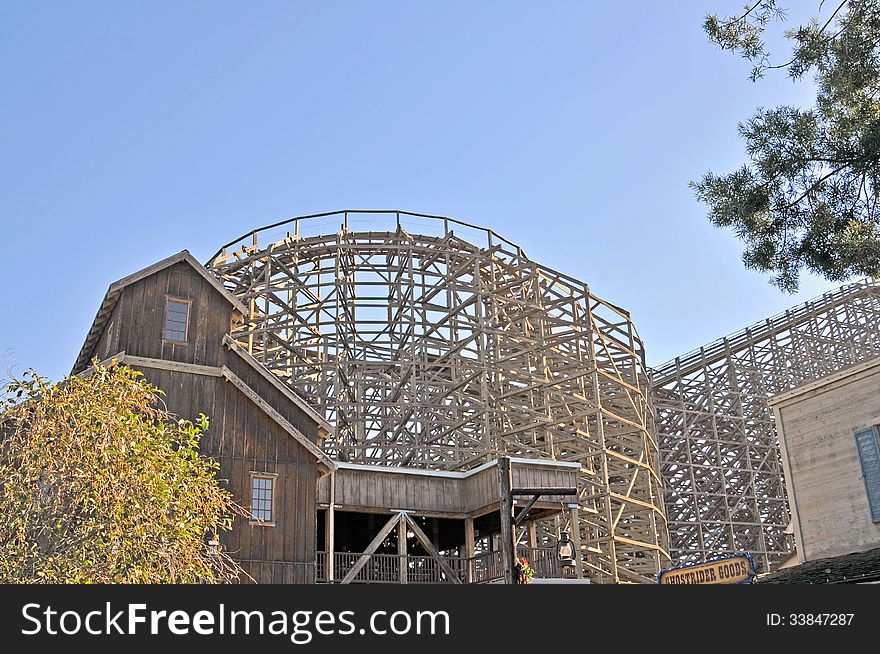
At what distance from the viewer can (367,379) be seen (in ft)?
113

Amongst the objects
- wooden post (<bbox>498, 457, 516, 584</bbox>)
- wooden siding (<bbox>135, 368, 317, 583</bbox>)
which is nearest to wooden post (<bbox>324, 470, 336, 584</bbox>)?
wooden siding (<bbox>135, 368, 317, 583</bbox>)

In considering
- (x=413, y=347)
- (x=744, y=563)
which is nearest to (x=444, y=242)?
(x=413, y=347)

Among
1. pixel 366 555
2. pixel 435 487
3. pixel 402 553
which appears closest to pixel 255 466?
pixel 366 555

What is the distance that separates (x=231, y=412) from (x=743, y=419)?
2514 centimetres

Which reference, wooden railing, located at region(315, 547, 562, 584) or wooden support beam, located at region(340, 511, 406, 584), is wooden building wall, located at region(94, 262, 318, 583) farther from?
wooden railing, located at region(315, 547, 562, 584)

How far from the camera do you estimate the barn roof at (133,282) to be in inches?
Result: 808

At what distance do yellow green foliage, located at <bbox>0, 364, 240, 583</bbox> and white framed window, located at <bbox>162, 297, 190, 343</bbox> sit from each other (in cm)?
649

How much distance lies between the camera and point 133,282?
67.6 ft

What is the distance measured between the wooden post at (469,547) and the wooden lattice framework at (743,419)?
53.6 feet

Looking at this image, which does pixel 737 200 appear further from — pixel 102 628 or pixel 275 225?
pixel 275 225

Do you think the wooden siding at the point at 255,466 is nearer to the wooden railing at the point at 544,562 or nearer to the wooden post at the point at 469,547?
the wooden post at the point at 469,547

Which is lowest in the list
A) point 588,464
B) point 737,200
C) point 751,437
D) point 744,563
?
point 744,563

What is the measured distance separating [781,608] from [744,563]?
4525 mm

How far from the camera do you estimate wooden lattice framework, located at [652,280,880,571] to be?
38656 mm
